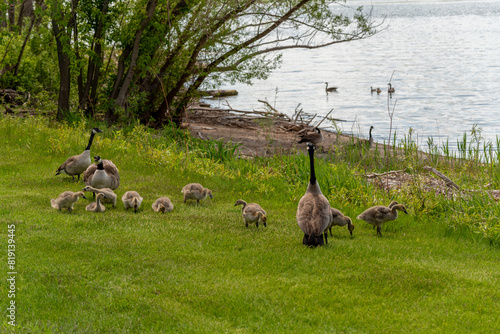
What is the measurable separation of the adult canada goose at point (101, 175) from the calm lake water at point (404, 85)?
8.43m

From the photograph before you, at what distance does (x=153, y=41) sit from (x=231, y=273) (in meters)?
13.4

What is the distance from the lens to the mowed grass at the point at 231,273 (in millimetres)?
6312

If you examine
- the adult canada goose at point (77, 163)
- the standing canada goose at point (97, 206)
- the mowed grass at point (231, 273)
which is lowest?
the mowed grass at point (231, 273)

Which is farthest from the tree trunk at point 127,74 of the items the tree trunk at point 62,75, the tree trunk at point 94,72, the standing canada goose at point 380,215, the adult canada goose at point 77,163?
the standing canada goose at point 380,215

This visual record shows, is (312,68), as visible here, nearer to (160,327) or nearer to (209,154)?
(209,154)

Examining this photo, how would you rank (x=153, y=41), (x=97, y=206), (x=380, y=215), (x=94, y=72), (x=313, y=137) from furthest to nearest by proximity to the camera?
(x=94, y=72), (x=313, y=137), (x=153, y=41), (x=97, y=206), (x=380, y=215)

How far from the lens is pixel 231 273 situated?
25.1 feet

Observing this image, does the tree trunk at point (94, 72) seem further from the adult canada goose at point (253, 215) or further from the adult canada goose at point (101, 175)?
the adult canada goose at point (253, 215)

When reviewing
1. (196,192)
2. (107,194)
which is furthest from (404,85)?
(107,194)

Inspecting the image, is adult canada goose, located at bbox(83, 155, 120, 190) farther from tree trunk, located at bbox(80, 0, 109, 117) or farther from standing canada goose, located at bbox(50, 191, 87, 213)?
tree trunk, located at bbox(80, 0, 109, 117)

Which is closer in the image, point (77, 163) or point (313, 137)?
point (77, 163)

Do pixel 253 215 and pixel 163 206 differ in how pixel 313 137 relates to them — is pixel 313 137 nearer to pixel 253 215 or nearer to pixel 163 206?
pixel 163 206

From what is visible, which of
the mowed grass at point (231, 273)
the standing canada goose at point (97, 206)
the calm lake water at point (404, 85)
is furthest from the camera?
the calm lake water at point (404, 85)

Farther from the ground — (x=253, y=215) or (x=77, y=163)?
(x=77, y=163)
